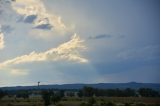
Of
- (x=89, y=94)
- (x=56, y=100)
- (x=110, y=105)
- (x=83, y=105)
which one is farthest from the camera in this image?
(x=89, y=94)

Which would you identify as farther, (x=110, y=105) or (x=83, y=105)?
(x=110, y=105)

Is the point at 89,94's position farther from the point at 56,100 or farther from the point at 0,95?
the point at 56,100

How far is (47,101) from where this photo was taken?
104438mm

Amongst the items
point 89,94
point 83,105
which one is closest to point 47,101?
point 83,105

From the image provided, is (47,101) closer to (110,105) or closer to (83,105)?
(83,105)

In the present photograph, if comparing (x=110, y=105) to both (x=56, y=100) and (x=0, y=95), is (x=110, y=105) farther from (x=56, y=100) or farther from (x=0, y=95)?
(x=0, y=95)

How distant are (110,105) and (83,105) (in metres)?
10.3

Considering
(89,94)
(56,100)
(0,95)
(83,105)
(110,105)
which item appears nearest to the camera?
(83,105)

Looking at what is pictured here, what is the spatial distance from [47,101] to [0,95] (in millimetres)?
54636

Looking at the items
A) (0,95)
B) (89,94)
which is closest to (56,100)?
(0,95)

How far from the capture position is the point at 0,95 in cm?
15425

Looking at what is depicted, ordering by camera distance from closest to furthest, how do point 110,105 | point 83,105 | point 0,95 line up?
1. point 83,105
2. point 110,105
3. point 0,95

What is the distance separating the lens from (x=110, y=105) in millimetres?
107250

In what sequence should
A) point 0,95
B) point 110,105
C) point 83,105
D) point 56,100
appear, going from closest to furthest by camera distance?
point 83,105 → point 110,105 → point 56,100 → point 0,95
